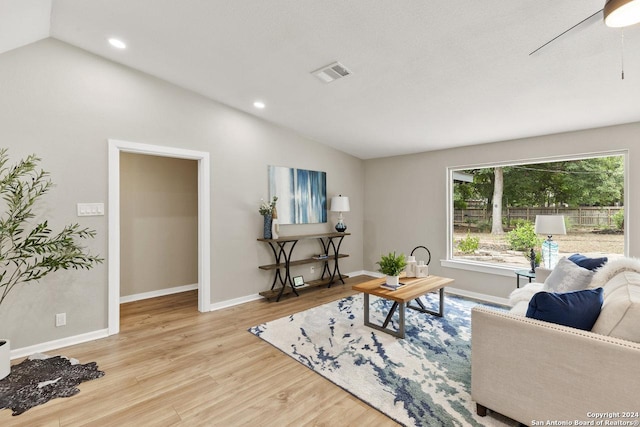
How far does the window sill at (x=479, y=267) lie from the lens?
4178mm

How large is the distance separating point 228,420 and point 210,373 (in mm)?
628

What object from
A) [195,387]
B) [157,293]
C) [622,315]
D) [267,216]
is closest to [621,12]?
[622,315]

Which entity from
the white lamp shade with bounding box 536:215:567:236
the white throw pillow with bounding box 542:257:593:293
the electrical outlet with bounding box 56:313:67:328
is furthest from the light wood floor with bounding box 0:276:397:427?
the white lamp shade with bounding box 536:215:567:236

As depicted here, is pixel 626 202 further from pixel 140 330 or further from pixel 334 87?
pixel 140 330

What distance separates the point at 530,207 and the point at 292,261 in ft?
11.4

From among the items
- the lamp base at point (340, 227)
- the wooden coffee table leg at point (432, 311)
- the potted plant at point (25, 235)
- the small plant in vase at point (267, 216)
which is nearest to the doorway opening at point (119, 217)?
the potted plant at point (25, 235)

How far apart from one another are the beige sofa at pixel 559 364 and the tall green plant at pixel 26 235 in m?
3.39

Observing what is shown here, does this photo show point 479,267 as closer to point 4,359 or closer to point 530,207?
point 530,207

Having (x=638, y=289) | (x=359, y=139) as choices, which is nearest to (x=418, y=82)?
(x=359, y=139)

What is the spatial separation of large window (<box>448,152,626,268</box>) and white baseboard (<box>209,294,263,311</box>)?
10.2ft

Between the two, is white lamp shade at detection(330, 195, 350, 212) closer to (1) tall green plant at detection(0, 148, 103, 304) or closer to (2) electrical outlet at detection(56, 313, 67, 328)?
(1) tall green plant at detection(0, 148, 103, 304)

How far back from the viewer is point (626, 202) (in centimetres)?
334

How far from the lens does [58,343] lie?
9.58ft

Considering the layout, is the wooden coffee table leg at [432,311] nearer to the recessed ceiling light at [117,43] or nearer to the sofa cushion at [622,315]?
the sofa cushion at [622,315]
